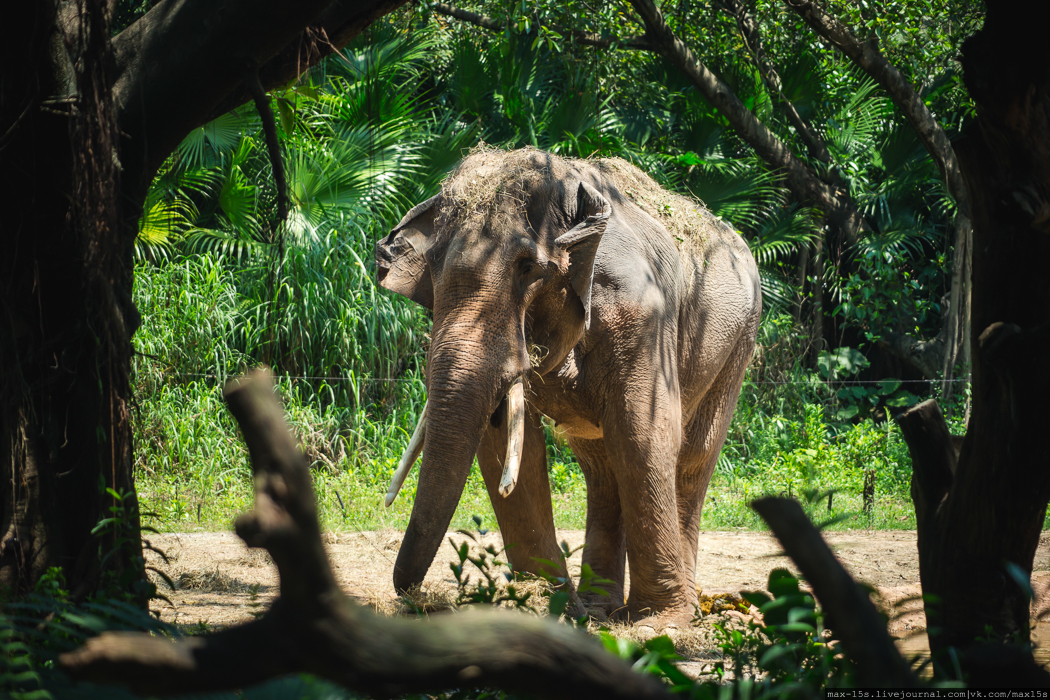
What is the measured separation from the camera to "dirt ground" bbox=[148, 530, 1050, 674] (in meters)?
4.20

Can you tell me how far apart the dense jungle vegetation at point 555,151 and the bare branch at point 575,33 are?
0.07 metres

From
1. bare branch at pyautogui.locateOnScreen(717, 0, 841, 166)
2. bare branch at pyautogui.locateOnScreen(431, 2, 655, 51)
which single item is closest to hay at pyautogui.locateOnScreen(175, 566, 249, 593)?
bare branch at pyautogui.locateOnScreen(431, 2, 655, 51)

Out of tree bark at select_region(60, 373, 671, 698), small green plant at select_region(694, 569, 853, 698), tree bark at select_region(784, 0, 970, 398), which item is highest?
tree bark at select_region(784, 0, 970, 398)

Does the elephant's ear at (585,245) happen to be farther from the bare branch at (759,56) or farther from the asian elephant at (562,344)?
the bare branch at (759,56)

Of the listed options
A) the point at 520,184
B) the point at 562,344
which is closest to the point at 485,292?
the point at 562,344

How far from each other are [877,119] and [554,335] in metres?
10.6

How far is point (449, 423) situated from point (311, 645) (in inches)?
108

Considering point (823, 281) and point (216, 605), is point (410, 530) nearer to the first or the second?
point (216, 605)

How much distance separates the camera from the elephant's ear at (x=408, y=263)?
4.66m

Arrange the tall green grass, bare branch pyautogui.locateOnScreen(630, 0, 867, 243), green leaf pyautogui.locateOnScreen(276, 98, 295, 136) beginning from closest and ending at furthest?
green leaf pyautogui.locateOnScreen(276, 98, 295, 136) → the tall green grass → bare branch pyautogui.locateOnScreen(630, 0, 867, 243)

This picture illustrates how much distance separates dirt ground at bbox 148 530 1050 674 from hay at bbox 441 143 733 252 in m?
1.71

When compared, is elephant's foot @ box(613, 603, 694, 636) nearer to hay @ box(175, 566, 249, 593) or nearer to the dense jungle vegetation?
hay @ box(175, 566, 249, 593)

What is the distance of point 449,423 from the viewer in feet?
13.0

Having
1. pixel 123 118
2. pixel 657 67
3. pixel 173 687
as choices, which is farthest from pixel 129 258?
pixel 657 67
